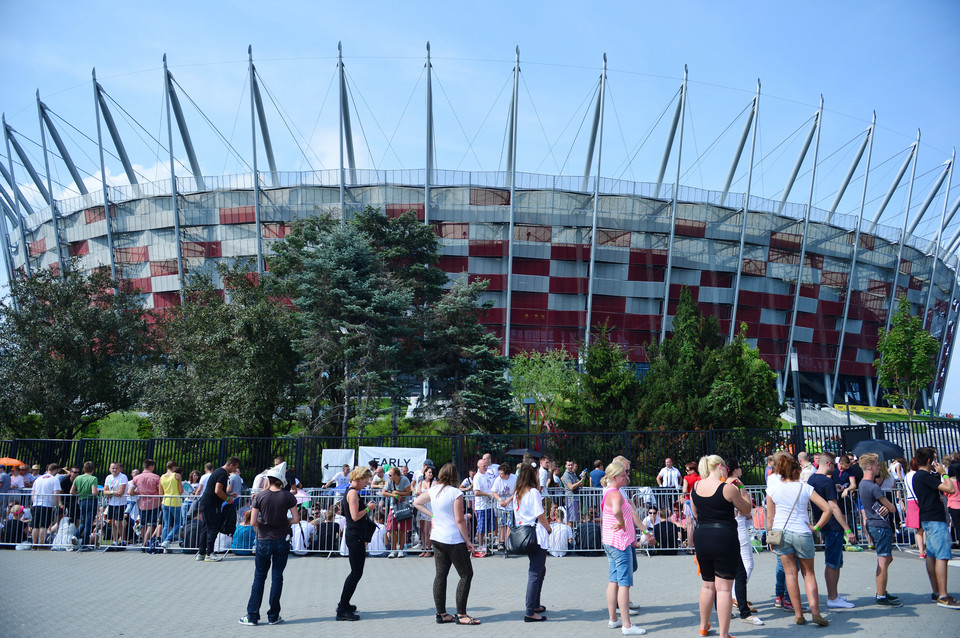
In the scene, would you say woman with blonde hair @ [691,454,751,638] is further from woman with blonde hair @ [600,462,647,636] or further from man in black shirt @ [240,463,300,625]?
man in black shirt @ [240,463,300,625]

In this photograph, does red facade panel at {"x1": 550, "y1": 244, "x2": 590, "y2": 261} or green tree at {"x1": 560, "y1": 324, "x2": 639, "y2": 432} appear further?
red facade panel at {"x1": 550, "y1": 244, "x2": 590, "y2": 261}

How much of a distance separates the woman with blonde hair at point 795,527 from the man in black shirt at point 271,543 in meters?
5.20

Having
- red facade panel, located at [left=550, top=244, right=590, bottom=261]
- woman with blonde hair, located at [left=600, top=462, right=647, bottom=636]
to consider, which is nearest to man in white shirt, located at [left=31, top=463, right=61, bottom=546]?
woman with blonde hair, located at [left=600, top=462, right=647, bottom=636]

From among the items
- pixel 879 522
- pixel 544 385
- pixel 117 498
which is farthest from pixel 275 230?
pixel 879 522

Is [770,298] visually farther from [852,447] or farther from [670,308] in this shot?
[852,447]

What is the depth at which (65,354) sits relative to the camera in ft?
90.8

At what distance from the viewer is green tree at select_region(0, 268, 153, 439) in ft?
87.6

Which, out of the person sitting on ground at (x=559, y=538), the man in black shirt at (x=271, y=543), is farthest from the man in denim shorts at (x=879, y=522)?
the man in black shirt at (x=271, y=543)

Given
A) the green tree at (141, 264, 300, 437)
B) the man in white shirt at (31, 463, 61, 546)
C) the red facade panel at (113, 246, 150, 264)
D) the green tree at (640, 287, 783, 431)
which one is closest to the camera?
the man in white shirt at (31, 463, 61, 546)

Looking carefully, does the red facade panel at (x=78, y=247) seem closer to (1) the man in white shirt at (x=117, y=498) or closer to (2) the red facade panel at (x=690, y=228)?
(1) the man in white shirt at (x=117, y=498)

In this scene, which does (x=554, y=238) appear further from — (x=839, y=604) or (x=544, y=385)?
(x=839, y=604)

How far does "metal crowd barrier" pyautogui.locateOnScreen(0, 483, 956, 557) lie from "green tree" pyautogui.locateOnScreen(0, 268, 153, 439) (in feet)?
48.7

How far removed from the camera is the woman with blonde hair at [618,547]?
22.0ft

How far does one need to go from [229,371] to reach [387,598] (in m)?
18.3
